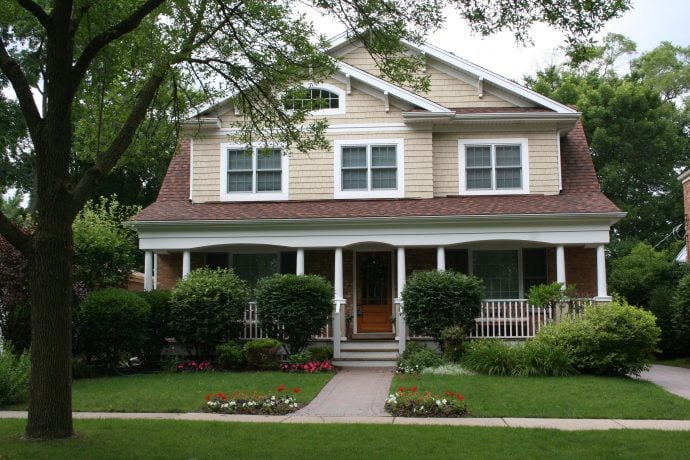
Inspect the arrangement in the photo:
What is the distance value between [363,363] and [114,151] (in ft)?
31.1

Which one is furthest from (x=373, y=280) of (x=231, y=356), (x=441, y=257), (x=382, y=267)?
(x=231, y=356)

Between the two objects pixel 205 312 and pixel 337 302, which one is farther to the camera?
pixel 337 302

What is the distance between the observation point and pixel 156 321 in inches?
633

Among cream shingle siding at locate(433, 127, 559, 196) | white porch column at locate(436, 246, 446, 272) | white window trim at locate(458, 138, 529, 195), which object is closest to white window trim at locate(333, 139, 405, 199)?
cream shingle siding at locate(433, 127, 559, 196)

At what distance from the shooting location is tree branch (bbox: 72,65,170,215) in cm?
876

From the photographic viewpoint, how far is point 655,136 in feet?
107

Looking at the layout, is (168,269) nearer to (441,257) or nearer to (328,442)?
(441,257)

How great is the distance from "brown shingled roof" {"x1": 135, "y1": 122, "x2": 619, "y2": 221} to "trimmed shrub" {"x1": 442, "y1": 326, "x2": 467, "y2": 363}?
3132 millimetres

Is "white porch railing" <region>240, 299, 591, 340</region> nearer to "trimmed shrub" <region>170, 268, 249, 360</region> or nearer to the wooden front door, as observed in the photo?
"trimmed shrub" <region>170, 268, 249, 360</region>

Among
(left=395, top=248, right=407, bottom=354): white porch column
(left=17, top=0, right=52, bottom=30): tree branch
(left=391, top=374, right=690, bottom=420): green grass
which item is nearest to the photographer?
(left=17, top=0, right=52, bottom=30): tree branch

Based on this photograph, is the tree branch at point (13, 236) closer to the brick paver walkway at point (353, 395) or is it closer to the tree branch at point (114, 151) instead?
the tree branch at point (114, 151)

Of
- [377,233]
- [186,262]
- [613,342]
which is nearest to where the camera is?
[613,342]

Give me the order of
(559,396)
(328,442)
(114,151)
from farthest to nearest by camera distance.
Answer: (559,396) → (114,151) → (328,442)

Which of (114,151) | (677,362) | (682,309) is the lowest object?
(677,362)
